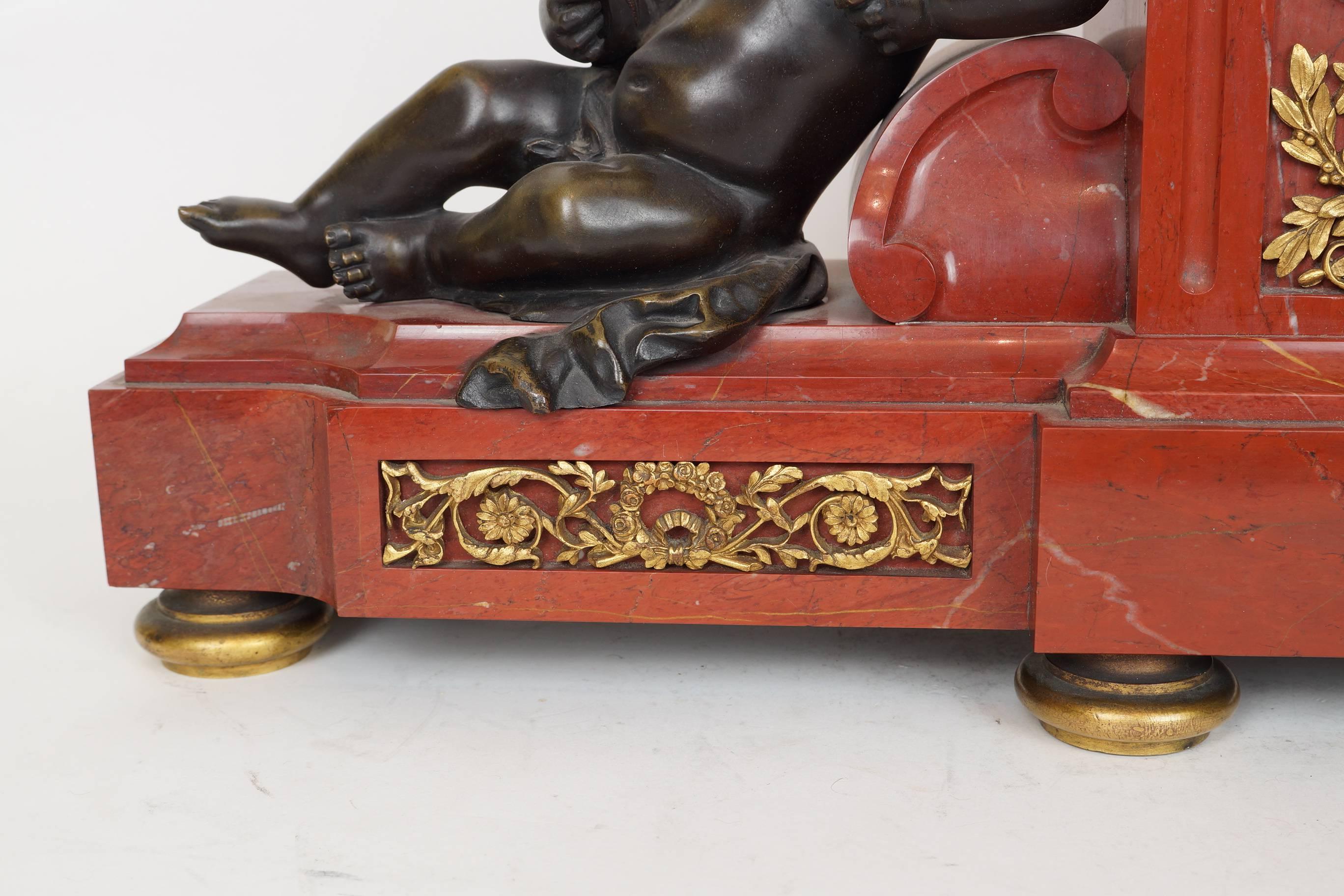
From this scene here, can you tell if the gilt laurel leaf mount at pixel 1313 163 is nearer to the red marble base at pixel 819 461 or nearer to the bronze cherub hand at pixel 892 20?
the red marble base at pixel 819 461

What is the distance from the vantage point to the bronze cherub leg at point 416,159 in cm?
214

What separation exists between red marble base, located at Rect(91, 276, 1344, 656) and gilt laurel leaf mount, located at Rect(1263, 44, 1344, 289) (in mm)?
93

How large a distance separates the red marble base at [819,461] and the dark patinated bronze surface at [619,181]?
57mm

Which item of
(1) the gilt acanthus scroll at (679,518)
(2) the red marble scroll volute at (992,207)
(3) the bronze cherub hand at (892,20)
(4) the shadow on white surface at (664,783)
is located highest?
(3) the bronze cherub hand at (892,20)

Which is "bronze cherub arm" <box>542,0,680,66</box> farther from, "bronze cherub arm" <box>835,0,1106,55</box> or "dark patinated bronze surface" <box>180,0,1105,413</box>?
"bronze cherub arm" <box>835,0,1106,55</box>

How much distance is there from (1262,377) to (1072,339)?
0.71 ft

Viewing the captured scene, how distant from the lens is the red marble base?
171cm

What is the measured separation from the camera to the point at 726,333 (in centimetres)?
185

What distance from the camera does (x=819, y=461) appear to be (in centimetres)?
180

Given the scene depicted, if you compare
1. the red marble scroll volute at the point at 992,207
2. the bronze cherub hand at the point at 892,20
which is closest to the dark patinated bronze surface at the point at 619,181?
the bronze cherub hand at the point at 892,20

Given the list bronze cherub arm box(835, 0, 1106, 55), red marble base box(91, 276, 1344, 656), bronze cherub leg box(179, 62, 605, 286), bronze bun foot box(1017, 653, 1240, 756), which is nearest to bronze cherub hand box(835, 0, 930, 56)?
bronze cherub arm box(835, 0, 1106, 55)

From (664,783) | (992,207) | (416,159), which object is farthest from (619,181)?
(664,783)

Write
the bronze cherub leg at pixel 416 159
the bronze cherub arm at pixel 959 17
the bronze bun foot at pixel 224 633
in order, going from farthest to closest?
the bronze cherub leg at pixel 416 159 → the bronze bun foot at pixel 224 633 → the bronze cherub arm at pixel 959 17

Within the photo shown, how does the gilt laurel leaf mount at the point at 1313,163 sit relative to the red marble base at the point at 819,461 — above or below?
above
